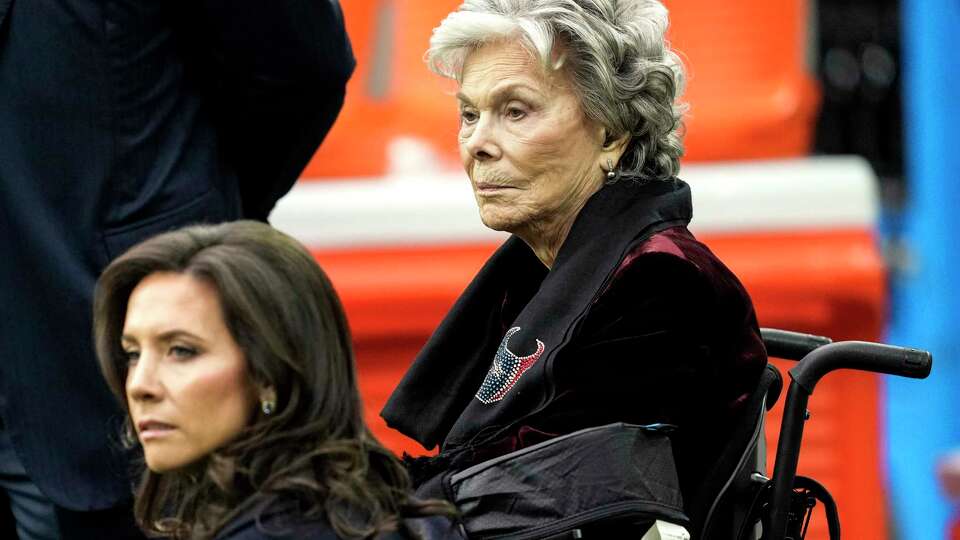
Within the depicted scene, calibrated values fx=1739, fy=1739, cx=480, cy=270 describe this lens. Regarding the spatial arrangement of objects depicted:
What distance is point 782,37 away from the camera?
6.47 meters

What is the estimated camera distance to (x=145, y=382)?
83.8 inches

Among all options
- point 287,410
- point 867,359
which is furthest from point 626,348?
point 287,410

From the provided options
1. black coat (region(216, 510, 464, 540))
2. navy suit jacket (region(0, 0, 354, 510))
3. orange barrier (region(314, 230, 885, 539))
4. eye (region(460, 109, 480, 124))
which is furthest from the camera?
orange barrier (region(314, 230, 885, 539))

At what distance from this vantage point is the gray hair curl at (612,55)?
256 cm

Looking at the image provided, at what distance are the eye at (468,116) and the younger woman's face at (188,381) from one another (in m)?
0.68

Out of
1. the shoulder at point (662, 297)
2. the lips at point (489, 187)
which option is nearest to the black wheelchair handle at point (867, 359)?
the shoulder at point (662, 297)

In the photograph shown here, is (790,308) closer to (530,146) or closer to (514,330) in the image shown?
(530,146)

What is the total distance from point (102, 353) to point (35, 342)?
1.94 feet

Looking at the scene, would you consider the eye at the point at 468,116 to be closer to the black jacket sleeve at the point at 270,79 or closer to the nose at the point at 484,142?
the nose at the point at 484,142

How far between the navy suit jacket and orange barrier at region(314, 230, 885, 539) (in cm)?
194

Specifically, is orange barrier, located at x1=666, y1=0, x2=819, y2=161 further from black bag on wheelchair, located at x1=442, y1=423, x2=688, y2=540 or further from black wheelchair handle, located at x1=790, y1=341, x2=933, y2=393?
black bag on wheelchair, located at x1=442, y1=423, x2=688, y2=540

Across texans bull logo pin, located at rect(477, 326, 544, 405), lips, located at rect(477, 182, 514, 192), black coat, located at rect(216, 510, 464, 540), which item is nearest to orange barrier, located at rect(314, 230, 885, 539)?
lips, located at rect(477, 182, 514, 192)

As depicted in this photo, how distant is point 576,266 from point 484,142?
0.31 m

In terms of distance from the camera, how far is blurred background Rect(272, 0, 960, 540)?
490 cm
